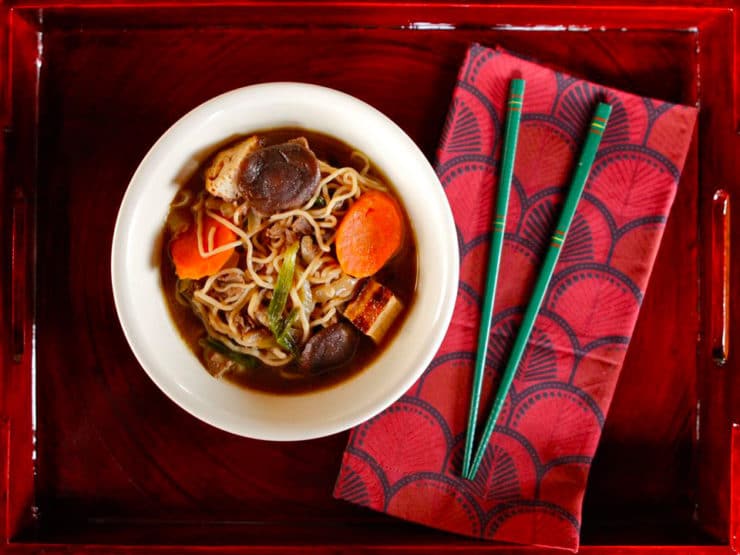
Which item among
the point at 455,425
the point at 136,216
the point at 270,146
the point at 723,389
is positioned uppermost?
the point at 270,146

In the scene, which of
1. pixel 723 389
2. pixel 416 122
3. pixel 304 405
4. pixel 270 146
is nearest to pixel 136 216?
pixel 270 146

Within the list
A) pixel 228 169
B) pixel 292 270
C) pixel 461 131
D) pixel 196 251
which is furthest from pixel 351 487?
pixel 461 131

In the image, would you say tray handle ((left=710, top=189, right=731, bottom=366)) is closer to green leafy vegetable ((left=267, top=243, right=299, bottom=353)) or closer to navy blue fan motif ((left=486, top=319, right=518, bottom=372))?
navy blue fan motif ((left=486, top=319, right=518, bottom=372))

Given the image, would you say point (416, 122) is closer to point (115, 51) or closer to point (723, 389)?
point (115, 51)

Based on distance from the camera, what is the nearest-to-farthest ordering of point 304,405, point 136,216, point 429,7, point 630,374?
point 136,216
point 304,405
point 429,7
point 630,374

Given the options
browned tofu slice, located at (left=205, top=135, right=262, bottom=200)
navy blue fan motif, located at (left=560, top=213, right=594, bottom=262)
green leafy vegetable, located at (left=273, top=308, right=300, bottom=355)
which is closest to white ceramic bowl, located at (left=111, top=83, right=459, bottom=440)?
browned tofu slice, located at (left=205, top=135, right=262, bottom=200)

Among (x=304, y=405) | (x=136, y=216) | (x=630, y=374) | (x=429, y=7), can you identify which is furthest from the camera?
(x=630, y=374)
